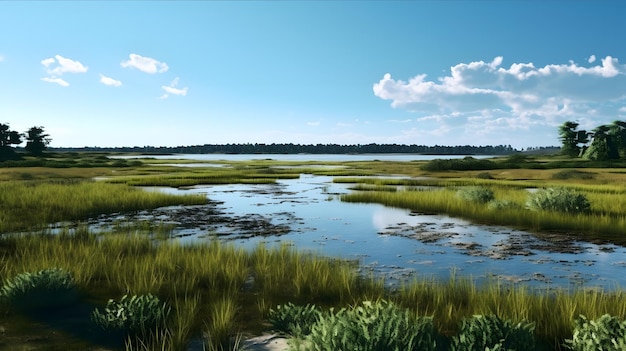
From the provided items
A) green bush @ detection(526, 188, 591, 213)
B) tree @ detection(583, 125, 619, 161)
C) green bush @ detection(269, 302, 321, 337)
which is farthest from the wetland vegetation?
tree @ detection(583, 125, 619, 161)

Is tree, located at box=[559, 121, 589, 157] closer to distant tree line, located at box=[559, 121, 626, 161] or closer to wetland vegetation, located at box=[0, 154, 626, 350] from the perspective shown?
distant tree line, located at box=[559, 121, 626, 161]

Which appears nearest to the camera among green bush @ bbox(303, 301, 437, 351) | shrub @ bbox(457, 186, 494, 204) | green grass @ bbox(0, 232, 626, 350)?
green bush @ bbox(303, 301, 437, 351)

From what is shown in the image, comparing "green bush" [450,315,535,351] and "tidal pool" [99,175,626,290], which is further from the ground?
"green bush" [450,315,535,351]

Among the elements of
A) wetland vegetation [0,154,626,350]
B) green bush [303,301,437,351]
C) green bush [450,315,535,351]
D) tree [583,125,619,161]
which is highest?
tree [583,125,619,161]

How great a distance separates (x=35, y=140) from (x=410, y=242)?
380 ft

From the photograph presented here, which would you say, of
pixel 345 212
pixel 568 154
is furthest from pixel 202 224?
pixel 568 154

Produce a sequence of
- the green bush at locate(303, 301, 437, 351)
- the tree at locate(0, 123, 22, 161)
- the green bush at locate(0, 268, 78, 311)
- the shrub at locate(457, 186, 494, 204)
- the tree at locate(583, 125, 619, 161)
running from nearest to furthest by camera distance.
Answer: the green bush at locate(303, 301, 437, 351)
the green bush at locate(0, 268, 78, 311)
the shrub at locate(457, 186, 494, 204)
the tree at locate(583, 125, 619, 161)
the tree at locate(0, 123, 22, 161)

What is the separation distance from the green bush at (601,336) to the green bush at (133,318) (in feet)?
20.6

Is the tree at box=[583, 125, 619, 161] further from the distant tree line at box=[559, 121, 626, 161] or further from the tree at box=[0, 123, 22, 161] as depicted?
the tree at box=[0, 123, 22, 161]

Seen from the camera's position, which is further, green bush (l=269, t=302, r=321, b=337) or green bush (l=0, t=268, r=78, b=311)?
green bush (l=0, t=268, r=78, b=311)

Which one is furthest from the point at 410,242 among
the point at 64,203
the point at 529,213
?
the point at 64,203

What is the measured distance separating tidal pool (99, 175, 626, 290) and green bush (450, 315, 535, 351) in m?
3.19

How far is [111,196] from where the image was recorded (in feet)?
91.3

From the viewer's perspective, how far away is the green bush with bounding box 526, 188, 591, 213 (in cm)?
2186
